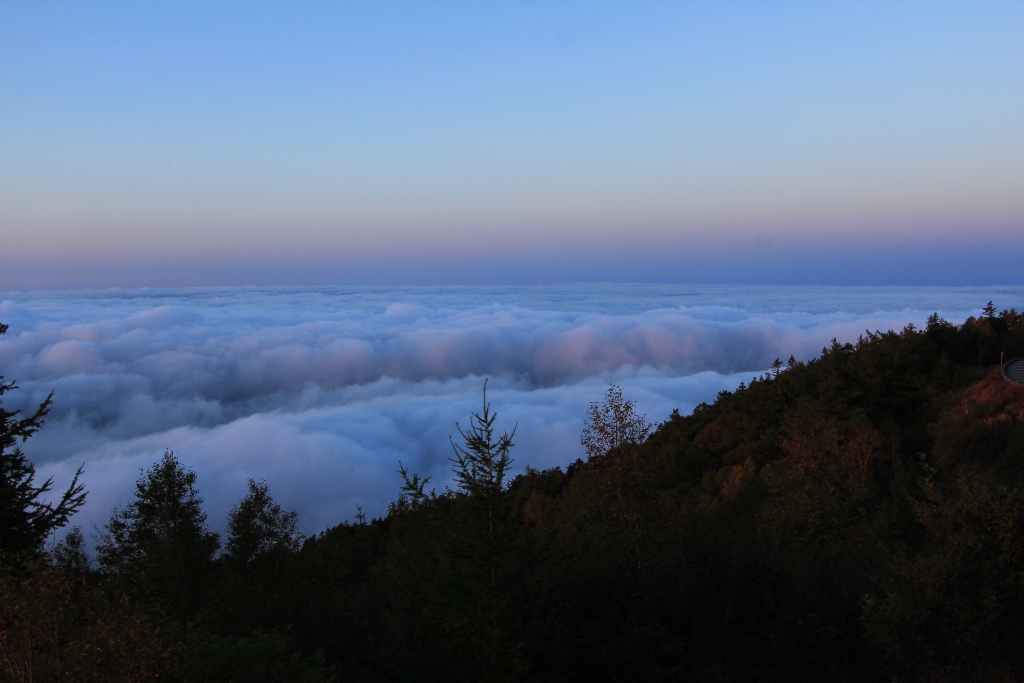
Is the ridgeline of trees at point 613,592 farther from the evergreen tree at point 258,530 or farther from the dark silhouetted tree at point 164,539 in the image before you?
the evergreen tree at point 258,530

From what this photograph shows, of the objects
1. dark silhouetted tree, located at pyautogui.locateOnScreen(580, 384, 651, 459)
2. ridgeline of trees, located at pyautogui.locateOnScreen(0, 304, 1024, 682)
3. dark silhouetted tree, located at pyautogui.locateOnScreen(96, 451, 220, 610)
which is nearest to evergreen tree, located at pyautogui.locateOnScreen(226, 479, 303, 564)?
dark silhouetted tree, located at pyautogui.locateOnScreen(96, 451, 220, 610)

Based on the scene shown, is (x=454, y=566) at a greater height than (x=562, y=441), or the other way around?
(x=454, y=566)

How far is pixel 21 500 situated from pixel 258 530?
11.0m

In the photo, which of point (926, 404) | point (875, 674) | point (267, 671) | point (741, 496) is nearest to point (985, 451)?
point (741, 496)

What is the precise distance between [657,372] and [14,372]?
14139 cm

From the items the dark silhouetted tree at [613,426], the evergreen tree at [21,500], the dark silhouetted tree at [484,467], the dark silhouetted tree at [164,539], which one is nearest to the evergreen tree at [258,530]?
the dark silhouetted tree at [164,539]

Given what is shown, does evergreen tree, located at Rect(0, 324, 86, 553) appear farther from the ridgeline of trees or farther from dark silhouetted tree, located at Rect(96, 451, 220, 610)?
dark silhouetted tree, located at Rect(96, 451, 220, 610)

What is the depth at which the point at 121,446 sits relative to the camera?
13888cm

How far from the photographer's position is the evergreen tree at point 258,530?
26734 mm

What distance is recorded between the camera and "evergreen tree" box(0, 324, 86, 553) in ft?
54.1

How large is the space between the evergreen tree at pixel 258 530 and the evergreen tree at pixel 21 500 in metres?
9.56

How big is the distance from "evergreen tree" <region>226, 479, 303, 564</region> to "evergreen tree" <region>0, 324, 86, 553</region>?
9561 millimetres

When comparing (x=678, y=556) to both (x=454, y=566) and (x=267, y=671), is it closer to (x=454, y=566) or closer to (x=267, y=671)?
(x=454, y=566)

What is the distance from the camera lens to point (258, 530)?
27.0 m
